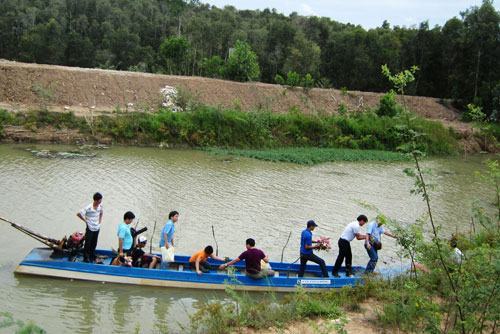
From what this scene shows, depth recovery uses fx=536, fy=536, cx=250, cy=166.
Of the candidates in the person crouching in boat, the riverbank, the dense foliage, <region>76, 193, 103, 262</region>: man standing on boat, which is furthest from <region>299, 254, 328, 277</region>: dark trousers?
the dense foliage

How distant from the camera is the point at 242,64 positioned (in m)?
39.7

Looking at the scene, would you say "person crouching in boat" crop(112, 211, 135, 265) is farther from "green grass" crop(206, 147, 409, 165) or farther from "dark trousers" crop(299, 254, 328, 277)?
"green grass" crop(206, 147, 409, 165)

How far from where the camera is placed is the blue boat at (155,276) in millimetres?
11820

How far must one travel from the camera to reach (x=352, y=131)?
115ft

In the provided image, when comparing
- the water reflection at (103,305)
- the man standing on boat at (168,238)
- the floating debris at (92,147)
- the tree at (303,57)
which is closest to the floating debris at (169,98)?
the floating debris at (92,147)

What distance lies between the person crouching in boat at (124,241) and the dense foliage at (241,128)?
17203 mm

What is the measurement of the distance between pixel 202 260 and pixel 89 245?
8.44 feet

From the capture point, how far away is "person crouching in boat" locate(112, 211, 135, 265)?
11867 millimetres

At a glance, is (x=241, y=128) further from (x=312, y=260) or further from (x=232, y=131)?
(x=312, y=260)

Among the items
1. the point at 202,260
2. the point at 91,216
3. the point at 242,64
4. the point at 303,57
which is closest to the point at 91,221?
the point at 91,216

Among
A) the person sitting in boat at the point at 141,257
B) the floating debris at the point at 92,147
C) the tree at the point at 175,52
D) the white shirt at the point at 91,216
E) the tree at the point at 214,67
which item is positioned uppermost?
the tree at the point at 175,52

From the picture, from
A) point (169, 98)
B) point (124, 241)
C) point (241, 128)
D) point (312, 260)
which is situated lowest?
point (312, 260)

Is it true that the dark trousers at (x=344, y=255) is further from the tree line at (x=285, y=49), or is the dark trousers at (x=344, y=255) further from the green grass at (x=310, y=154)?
the tree line at (x=285, y=49)

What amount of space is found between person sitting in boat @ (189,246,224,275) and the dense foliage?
53.6 feet
